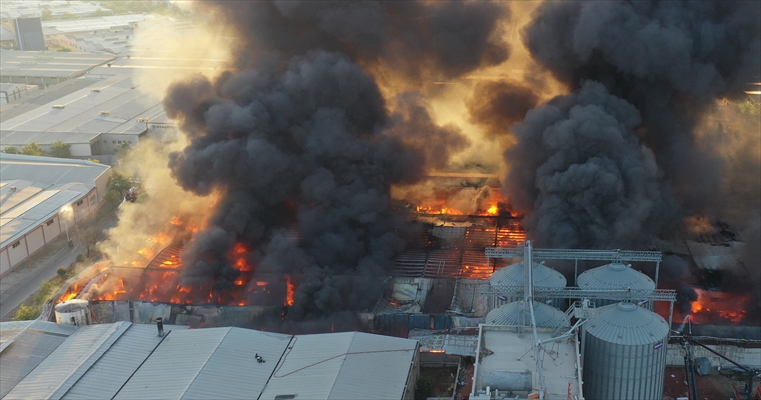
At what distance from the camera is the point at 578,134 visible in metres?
40.0

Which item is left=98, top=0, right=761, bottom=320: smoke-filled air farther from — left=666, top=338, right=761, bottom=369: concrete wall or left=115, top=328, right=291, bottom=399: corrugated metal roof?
left=666, top=338, right=761, bottom=369: concrete wall

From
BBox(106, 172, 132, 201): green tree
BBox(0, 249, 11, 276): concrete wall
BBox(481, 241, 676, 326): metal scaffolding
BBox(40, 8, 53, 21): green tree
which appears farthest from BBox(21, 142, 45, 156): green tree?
BBox(40, 8, 53, 21): green tree

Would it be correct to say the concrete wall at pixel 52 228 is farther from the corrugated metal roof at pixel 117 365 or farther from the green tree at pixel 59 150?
the corrugated metal roof at pixel 117 365

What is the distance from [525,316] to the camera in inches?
1143

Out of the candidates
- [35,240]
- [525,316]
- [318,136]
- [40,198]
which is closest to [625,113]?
[318,136]

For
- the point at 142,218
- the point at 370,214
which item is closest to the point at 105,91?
the point at 142,218

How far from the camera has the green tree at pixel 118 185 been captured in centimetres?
5819

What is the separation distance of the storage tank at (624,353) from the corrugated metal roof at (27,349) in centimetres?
2307

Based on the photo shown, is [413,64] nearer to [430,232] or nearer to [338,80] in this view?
[338,80]

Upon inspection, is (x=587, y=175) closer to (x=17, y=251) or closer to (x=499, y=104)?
(x=499, y=104)

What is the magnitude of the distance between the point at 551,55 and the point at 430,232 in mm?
12502

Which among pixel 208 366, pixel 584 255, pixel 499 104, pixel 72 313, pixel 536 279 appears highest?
pixel 499 104

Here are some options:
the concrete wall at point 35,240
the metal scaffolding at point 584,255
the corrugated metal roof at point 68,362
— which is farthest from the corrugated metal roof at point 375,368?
the concrete wall at point 35,240

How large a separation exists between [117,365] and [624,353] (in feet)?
67.1
